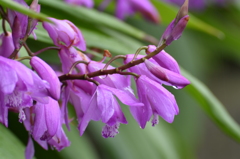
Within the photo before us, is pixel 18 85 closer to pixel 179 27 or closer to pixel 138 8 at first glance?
pixel 179 27

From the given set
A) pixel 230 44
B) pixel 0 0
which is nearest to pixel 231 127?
pixel 0 0

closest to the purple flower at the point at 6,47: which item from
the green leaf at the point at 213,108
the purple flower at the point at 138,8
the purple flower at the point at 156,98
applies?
the purple flower at the point at 156,98

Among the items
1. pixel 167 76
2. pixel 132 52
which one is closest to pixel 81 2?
pixel 132 52

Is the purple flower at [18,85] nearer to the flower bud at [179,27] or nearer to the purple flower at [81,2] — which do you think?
the flower bud at [179,27]

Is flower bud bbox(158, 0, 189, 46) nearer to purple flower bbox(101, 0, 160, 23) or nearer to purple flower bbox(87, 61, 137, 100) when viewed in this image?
purple flower bbox(87, 61, 137, 100)

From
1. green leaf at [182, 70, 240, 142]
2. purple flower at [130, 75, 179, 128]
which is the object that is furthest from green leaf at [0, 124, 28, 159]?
green leaf at [182, 70, 240, 142]

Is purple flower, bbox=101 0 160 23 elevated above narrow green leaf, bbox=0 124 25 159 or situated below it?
above
